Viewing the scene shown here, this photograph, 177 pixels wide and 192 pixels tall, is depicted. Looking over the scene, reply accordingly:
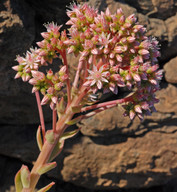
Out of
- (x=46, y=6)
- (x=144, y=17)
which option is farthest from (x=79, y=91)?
(x=144, y=17)

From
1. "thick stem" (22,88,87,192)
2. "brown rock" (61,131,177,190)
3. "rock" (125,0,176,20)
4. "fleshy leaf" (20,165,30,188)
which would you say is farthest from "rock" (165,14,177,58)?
"fleshy leaf" (20,165,30,188)

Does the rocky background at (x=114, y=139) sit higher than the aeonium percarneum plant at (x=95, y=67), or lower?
lower

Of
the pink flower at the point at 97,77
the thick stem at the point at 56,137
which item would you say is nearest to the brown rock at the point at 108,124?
the thick stem at the point at 56,137

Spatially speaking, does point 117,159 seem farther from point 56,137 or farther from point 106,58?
point 106,58

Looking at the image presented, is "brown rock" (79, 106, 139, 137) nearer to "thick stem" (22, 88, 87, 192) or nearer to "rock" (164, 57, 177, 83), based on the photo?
"rock" (164, 57, 177, 83)

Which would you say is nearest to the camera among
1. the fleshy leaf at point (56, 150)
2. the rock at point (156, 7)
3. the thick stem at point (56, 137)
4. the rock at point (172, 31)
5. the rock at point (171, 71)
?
the thick stem at point (56, 137)

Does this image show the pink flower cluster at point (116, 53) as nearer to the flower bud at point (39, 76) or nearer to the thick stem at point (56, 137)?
the thick stem at point (56, 137)

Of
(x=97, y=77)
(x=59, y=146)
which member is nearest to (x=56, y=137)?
(x=59, y=146)
